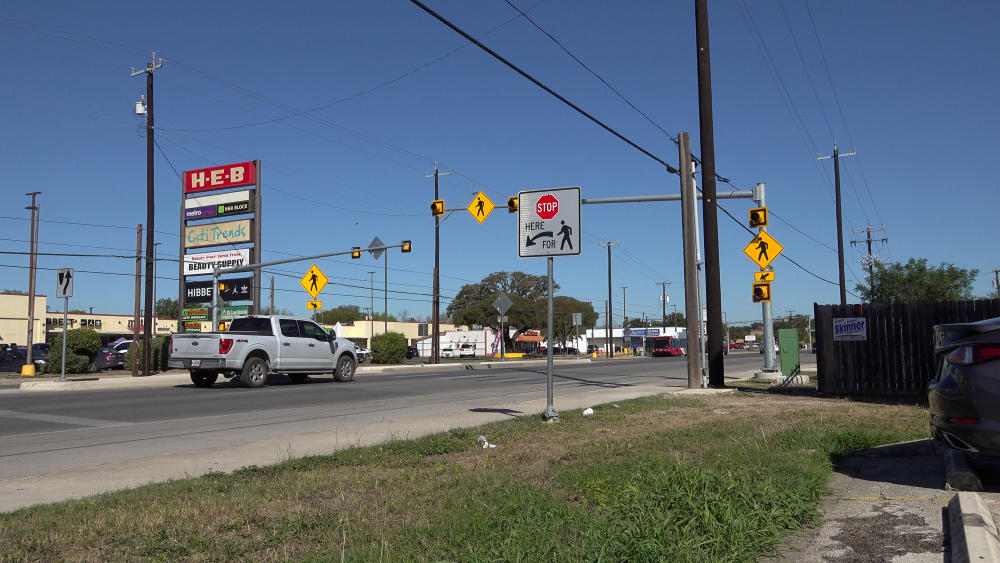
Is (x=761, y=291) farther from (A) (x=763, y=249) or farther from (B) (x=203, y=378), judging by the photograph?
(B) (x=203, y=378)

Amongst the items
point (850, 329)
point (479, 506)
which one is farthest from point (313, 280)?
point (479, 506)

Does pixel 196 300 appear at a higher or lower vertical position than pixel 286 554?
higher

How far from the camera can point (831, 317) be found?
50.8 feet

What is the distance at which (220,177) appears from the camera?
1476 inches

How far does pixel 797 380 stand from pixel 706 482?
54.2ft

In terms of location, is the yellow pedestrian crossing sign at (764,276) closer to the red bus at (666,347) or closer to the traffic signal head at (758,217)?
the traffic signal head at (758,217)

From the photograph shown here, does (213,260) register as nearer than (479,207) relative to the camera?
No

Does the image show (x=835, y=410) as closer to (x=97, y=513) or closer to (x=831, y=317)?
(x=831, y=317)

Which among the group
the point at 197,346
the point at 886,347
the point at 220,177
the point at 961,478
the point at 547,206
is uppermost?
the point at 220,177

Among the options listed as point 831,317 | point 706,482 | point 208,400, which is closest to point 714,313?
point 831,317

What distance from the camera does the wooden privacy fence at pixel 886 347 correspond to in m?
14.0

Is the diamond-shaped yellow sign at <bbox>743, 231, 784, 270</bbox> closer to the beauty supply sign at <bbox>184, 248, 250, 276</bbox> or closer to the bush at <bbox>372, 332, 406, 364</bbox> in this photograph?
the beauty supply sign at <bbox>184, 248, 250, 276</bbox>

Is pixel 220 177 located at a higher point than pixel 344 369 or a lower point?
higher

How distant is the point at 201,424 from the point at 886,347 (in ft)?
41.3
